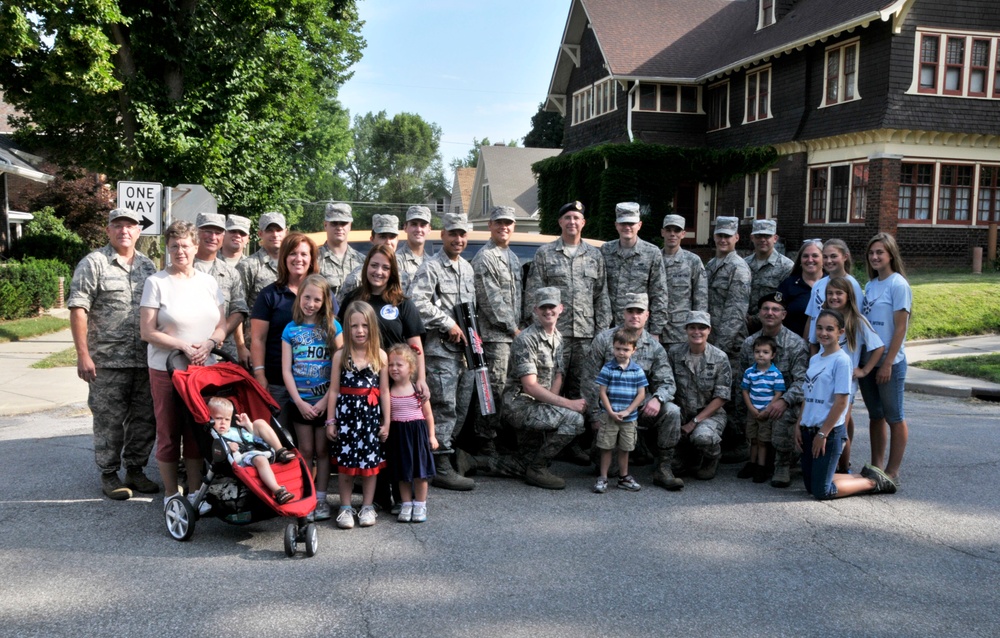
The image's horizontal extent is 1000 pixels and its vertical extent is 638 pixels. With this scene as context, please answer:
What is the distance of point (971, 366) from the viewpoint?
12.8 meters

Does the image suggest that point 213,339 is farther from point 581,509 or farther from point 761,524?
point 761,524

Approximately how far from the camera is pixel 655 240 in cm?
2986

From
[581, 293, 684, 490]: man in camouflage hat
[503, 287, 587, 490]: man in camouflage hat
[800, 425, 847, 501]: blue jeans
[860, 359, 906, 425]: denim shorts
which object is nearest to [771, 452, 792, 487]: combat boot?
[800, 425, 847, 501]: blue jeans

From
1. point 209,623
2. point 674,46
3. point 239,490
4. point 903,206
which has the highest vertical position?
point 674,46

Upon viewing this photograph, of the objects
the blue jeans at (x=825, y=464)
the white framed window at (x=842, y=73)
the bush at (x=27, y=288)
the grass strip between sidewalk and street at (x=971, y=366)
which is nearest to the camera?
the blue jeans at (x=825, y=464)

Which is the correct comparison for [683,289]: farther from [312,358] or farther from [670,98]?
[670,98]

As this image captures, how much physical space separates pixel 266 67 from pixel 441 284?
1468 centimetres

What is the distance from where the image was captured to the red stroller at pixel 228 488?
494 cm

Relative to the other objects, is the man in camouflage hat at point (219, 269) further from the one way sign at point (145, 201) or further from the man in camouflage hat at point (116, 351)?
the one way sign at point (145, 201)

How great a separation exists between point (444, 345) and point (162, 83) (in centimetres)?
1454

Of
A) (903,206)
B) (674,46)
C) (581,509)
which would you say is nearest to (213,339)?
(581,509)

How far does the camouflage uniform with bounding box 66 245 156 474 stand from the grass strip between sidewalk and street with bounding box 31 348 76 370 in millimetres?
7635

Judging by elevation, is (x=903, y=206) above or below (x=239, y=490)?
above

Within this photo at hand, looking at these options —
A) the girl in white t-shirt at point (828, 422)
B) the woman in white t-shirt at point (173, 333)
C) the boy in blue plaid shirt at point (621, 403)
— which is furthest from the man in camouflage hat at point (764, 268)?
the woman in white t-shirt at point (173, 333)
